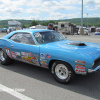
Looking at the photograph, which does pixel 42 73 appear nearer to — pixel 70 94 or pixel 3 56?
pixel 70 94

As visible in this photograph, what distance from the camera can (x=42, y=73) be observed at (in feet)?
13.9

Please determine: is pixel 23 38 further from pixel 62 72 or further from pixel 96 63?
pixel 96 63

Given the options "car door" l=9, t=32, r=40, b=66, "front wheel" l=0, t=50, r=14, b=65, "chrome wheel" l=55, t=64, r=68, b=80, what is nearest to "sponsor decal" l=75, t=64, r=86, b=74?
"chrome wheel" l=55, t=64, r=68, b=80

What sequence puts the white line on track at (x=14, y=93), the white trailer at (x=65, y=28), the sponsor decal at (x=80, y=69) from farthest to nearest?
the white trailer at (x=65, y=28) → the sponsor decal at (x=80, y=69) → the white line on track at (x=14, y=93)

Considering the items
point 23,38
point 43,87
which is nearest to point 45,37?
point 23,38

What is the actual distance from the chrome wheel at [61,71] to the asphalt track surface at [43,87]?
233mm

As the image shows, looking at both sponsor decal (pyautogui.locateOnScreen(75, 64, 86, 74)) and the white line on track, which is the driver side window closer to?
the white line on track

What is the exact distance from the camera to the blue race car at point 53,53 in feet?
9.72

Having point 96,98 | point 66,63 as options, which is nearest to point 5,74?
point 66,63

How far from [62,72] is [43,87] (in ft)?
2.10

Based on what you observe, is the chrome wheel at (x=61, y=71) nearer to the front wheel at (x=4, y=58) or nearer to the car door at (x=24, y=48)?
the car door at (x=24, y=48)

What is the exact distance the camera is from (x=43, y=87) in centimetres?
325

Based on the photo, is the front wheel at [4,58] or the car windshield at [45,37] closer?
the car windshield at [45,37]

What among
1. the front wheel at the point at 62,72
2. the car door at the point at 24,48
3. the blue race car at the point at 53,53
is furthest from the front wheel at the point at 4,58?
the front wheel at the point at 62,72
